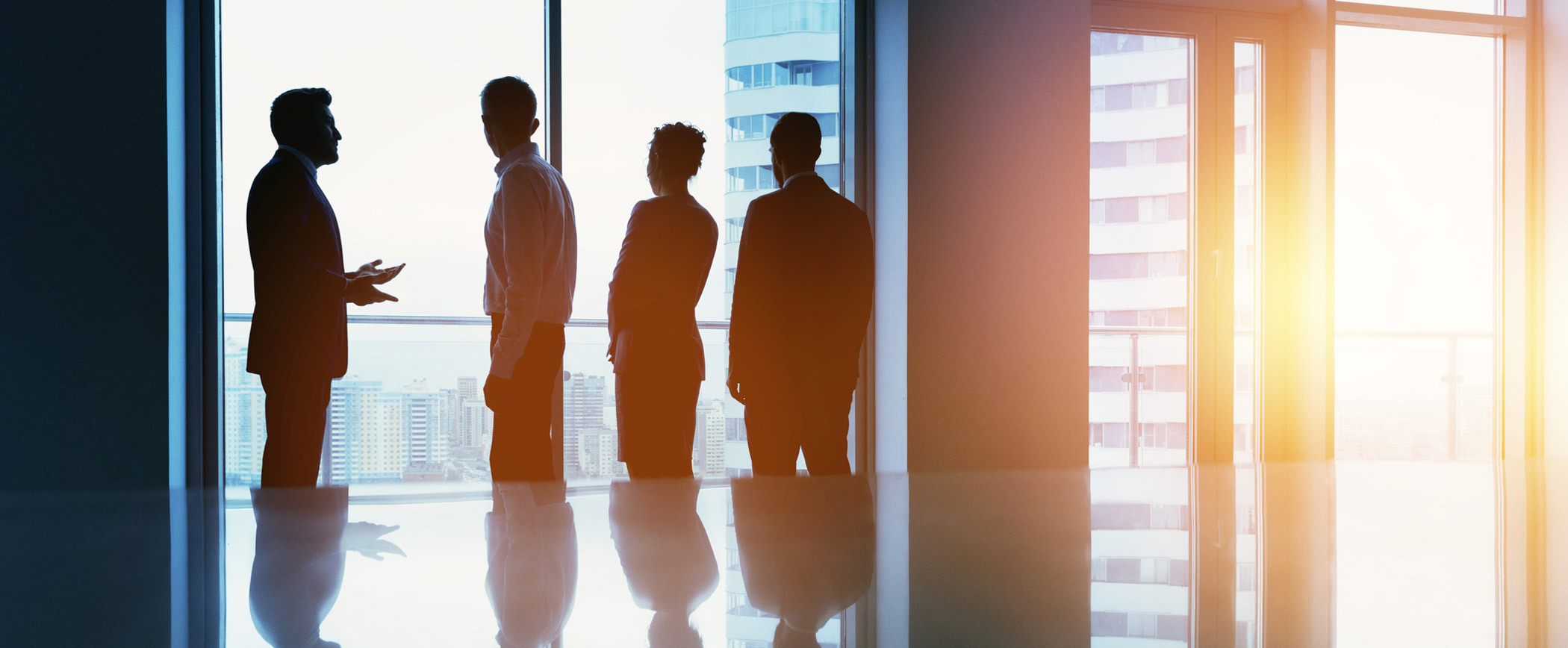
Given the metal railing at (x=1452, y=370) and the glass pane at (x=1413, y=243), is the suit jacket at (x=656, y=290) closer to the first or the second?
the glass pane at (x=1413, y=243)

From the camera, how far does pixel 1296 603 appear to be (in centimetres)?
35

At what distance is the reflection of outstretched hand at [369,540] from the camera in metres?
0.47

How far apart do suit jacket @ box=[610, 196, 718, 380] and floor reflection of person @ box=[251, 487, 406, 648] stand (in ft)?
5.00

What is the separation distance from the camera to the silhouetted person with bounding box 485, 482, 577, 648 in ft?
0.98

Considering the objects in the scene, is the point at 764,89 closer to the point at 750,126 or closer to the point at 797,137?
the point at 750,126

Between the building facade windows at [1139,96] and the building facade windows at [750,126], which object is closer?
the building facade windows at [750,126]

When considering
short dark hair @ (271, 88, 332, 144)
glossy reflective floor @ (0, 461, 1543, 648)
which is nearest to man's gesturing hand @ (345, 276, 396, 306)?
short dark hair @ (271, 88, 332, 144)

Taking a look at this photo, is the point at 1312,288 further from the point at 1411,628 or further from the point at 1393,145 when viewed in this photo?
the point at 1411,628

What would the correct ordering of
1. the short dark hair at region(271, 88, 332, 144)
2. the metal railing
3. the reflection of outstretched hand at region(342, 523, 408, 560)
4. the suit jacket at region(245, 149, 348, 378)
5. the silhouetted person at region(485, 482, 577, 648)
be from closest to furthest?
the silhouetted person at region(485, 482, 577, 648) → the reflection of outstretched hand at region(342, 523, 408, 560) → the suit jacket at region(245, 149, 348, 378) → the short dark hair at region(271, 88, 332, 144) → the metal railing

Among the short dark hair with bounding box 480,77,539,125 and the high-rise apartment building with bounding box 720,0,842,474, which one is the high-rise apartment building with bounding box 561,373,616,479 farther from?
the short dark hair with bounding box 480,77,539,125

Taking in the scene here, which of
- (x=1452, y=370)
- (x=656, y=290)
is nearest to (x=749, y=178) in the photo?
(x=656, y=290)

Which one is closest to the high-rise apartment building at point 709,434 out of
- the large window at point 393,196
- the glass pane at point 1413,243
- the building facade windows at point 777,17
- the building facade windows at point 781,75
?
the large window at point 393,196

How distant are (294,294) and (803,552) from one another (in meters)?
1.95

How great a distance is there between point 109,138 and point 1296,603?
3.31 metres
